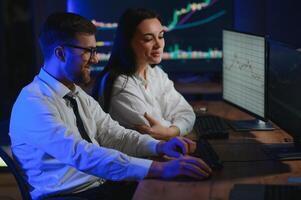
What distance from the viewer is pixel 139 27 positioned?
10.4 ft

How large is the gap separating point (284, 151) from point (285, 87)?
0.26m

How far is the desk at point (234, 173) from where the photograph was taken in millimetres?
2008

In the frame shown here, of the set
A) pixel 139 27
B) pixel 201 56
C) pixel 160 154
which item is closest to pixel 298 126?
pixel 160 154

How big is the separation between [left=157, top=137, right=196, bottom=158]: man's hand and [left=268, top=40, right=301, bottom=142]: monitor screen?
A: 41 cm

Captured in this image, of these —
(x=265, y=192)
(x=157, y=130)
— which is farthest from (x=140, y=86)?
(x=265, y=192)

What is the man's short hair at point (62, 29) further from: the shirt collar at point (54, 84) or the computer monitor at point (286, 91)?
the computer monitor at point (286, 91)

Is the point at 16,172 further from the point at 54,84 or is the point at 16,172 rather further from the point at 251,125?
the point at 251,125

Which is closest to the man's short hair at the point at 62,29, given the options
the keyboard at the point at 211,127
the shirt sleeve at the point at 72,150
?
the shirt sleeve at the point at 72,150

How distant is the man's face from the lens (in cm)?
237

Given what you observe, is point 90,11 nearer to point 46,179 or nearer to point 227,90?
point 227,90

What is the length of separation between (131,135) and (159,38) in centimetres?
72

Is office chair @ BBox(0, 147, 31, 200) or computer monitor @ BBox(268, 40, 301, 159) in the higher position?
computer monitor @ BBox(268, 40, 301, 159)

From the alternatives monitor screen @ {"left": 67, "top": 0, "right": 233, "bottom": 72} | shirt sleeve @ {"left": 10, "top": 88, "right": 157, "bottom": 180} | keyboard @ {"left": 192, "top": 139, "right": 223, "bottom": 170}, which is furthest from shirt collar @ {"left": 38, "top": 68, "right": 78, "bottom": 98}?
monitor screen @ {"left": 67, "top": 0, "right": 233, "bottom": 72}

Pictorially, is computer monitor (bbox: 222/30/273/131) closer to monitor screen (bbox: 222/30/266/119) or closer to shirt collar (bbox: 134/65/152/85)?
monitor screen (bbox: 222/30/266/119)
